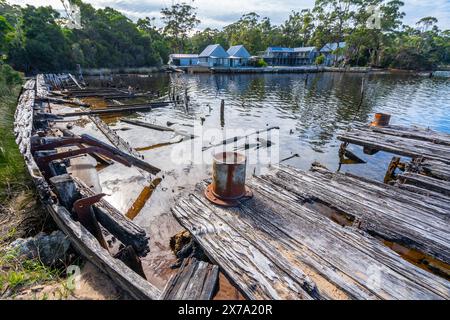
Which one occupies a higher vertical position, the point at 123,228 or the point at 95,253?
the point at 95,253

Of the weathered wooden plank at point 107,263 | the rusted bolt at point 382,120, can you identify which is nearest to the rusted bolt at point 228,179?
the weathered wooden plank at point 107,263

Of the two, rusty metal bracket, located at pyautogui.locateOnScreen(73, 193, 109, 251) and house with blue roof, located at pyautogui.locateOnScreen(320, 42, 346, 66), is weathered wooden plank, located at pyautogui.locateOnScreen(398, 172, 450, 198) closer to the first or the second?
rusty metal bracket, located at pyautogui.locateOnScreen(73, 193, 109, 251)

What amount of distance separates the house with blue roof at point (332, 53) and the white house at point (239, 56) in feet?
98.4

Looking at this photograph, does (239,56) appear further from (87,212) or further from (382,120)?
(87,212)

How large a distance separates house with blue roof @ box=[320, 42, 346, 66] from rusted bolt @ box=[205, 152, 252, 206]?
268ft

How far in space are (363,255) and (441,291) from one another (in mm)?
906

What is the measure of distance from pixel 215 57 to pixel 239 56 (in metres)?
7.05

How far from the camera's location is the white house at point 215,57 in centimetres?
6209

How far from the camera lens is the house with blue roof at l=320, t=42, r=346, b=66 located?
7170 centimetres

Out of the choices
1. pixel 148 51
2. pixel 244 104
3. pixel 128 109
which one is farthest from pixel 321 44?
pixel 128 109

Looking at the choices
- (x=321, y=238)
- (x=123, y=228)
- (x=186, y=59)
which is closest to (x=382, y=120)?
(x=321, y=238)

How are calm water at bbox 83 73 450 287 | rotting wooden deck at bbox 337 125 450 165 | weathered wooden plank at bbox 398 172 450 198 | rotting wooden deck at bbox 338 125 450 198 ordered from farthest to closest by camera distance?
1. rotting wooden deck at bbox 337 125 450 165
2. calm water at bbox 83 73 450 287
3. rotting wooden deck at bbox 338 125 450 198
4. weathered wooden plank at bbox 398 172 450 198

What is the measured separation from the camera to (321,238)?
12.2 ft

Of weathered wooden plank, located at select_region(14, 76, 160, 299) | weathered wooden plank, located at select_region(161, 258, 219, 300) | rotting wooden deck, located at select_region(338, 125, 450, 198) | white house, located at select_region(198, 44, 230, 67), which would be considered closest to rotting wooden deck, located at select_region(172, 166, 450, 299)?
weathered wooden plank, located at select_region(161, 258, 219, 300)
